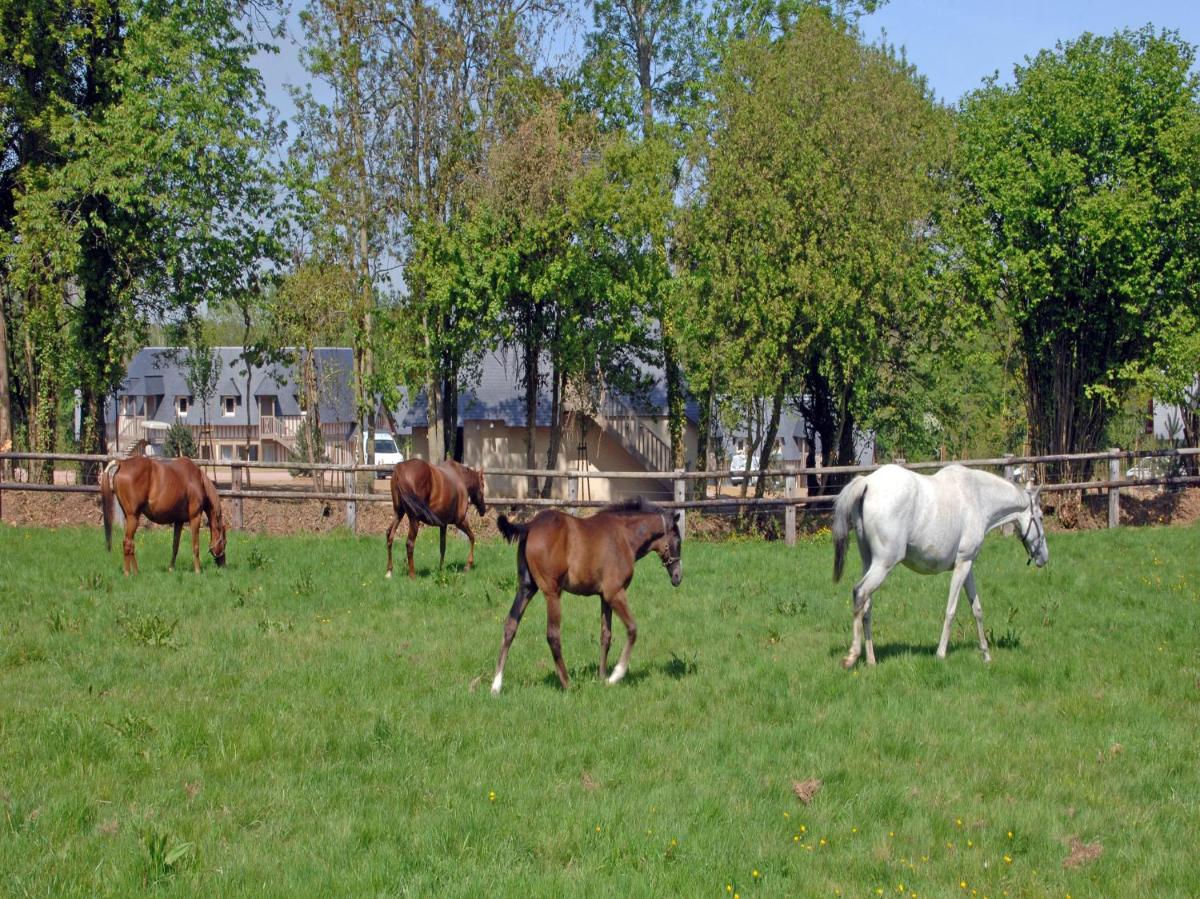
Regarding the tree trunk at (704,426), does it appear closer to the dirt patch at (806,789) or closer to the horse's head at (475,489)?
the horse's head at (475,489)

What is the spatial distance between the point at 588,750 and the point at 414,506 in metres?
8.63

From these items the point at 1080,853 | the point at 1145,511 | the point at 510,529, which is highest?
the point at 510,529

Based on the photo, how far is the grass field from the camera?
6293 mm

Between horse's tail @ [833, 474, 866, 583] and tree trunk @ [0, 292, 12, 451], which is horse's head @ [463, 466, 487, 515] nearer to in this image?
horse's tail @ [833, 474, 866, 583]

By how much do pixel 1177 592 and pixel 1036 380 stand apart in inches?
626

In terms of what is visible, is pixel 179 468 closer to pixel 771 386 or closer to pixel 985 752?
pixel 985 752

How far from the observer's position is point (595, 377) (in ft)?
105

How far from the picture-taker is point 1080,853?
6.57 m

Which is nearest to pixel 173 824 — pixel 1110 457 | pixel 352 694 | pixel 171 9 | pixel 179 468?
pixel 352 694

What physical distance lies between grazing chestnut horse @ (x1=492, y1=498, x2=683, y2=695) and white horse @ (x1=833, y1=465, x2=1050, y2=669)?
6.21ft

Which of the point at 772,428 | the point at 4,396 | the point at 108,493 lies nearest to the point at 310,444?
the point at 4,396

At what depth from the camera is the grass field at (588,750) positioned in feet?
20.6

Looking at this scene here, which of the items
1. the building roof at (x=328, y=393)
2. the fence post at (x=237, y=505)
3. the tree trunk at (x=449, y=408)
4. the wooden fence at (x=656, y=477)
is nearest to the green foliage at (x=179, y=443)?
the building roof at (x=328, y=393)

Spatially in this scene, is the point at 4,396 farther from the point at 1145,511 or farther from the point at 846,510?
the point at 1145,511
